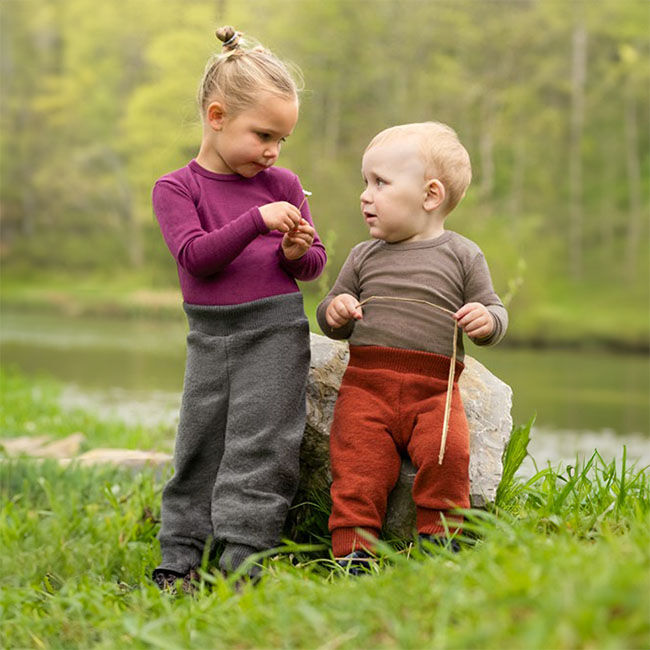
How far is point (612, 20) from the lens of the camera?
27953 mm

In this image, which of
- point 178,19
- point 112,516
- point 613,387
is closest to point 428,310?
point 112,516

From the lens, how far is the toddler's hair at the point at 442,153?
2.98m

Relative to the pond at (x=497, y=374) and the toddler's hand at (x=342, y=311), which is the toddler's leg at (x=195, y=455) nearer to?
the toddler's hand at (x=342, y=311)

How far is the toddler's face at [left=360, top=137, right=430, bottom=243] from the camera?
2.97m

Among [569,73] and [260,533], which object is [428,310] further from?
[569,73]

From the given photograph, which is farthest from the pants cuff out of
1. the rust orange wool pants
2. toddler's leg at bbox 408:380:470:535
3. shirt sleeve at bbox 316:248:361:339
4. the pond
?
the pond

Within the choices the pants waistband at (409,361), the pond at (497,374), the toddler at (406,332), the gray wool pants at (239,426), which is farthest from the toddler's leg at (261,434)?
the pond at (497,374)

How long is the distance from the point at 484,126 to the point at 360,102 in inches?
136

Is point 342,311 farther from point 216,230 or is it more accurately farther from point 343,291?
point 216,230

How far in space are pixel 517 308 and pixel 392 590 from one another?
1651 cm

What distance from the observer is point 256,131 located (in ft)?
9.84

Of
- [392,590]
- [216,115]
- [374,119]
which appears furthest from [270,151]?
[374,119]

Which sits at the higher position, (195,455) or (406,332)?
(406,332)

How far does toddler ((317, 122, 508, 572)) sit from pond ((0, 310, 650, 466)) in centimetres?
255
